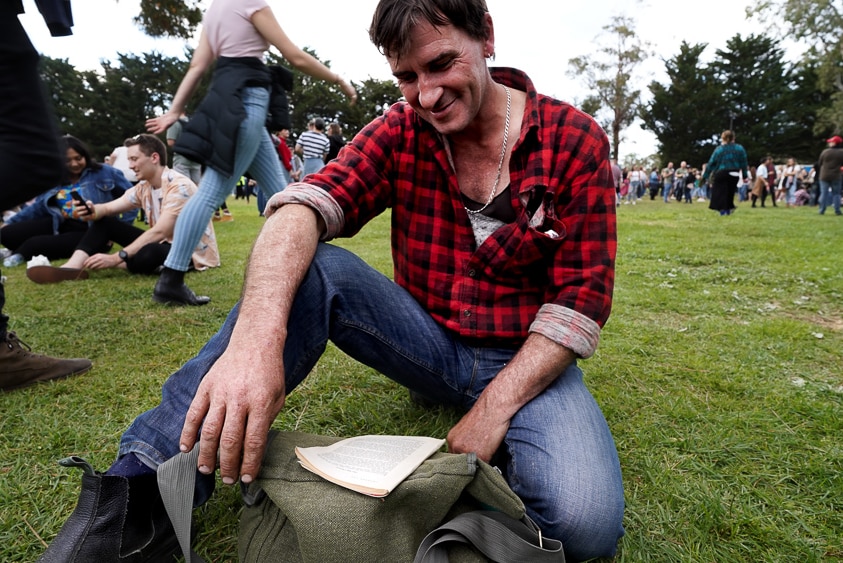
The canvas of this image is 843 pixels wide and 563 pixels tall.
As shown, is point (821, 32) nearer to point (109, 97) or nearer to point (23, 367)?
point (23, 367)

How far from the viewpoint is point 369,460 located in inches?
45.8

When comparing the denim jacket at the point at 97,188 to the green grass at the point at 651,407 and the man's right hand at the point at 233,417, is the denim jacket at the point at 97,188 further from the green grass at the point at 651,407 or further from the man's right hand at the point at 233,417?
the man's right hand at the point at 233,417

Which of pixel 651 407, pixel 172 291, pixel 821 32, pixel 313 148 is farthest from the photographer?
pixel 821 32

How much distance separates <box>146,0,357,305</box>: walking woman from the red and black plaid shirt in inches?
74.2

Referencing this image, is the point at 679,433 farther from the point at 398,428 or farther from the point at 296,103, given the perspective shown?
the point at 296,103

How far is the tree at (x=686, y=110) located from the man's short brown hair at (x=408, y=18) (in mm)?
44539

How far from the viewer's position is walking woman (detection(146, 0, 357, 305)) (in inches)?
124

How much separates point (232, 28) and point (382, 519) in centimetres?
318

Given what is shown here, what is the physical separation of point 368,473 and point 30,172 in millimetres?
1443

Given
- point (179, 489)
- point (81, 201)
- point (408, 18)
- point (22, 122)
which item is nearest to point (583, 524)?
point (179, 489)

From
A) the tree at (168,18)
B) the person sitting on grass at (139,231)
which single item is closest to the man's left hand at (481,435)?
the person sitting on grass at (139,231)

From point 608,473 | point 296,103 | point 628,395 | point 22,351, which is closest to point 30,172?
point 22,351

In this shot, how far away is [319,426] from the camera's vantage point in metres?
1.94

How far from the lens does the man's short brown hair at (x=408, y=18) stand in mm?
1402
